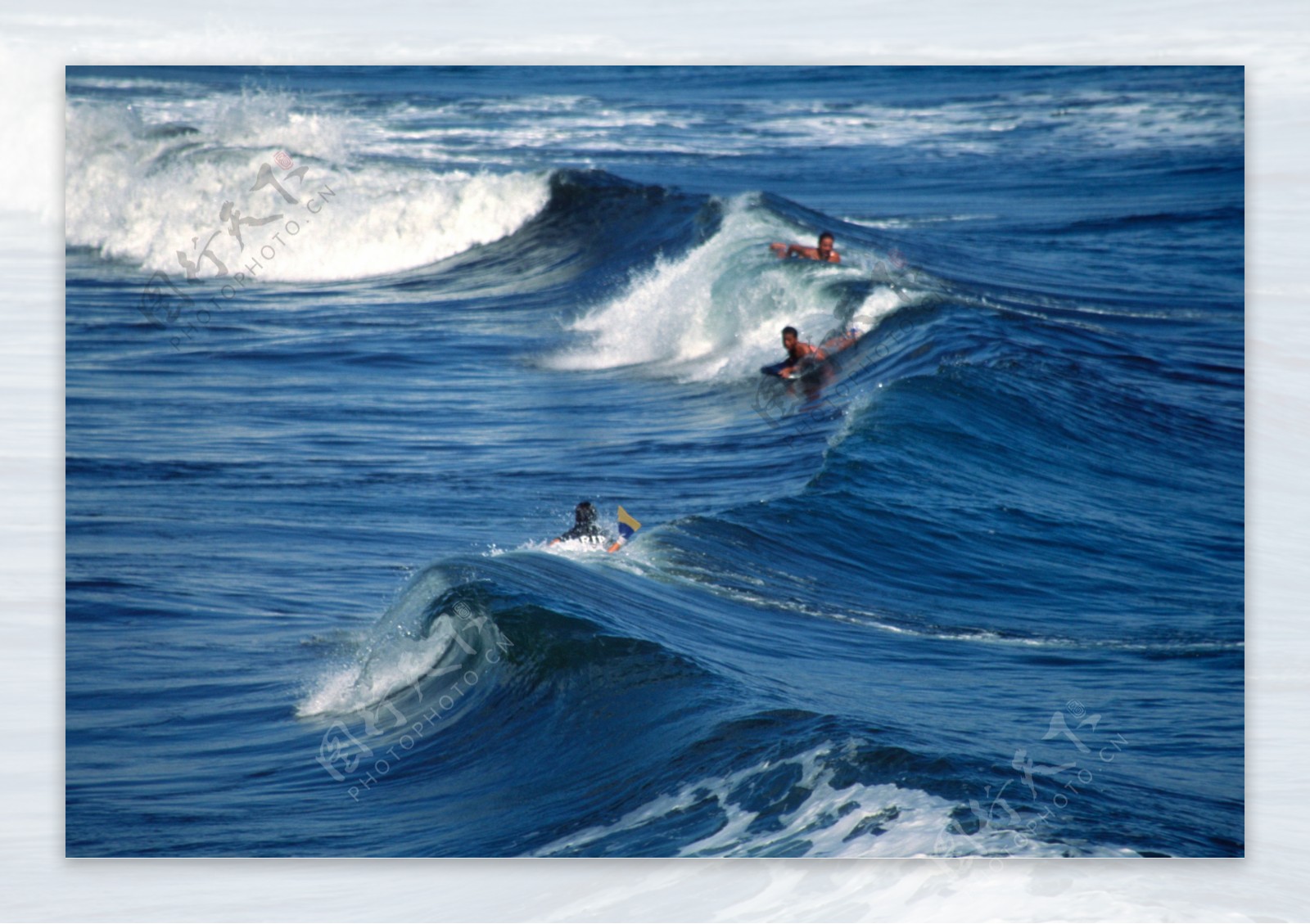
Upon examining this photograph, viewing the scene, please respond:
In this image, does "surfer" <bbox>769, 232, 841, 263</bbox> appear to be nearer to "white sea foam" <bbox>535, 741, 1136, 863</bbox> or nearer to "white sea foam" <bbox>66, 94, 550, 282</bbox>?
"white sea foam" <bbox>66, 94, 550, 282</bbox>

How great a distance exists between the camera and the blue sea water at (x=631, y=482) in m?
3.75

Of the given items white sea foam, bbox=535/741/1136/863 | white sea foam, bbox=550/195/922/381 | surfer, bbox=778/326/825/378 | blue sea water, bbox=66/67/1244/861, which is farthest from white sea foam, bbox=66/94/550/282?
white sea foam, bbox=535/741/1136/863

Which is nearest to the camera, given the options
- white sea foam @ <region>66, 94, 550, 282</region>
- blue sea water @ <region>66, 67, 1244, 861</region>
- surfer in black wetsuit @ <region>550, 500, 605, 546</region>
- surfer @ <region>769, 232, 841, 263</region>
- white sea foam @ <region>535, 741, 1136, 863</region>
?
white sea foam @ <region>535, 741, 1136, 863</region>

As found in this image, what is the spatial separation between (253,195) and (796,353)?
6.13 ft

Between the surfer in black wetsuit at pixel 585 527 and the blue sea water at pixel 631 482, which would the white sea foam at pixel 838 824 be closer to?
the blue sea water at pixel 631 482

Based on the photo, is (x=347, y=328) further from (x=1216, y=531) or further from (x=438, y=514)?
(x=1216, y=531)

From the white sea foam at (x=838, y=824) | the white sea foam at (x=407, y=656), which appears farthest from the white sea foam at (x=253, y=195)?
the white sea foam at (x=838, y=824)

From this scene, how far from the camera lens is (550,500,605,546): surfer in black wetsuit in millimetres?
4238

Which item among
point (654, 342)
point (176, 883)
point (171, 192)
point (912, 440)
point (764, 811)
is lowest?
point (176, 883)

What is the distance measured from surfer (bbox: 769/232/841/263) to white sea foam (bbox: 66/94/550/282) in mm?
813

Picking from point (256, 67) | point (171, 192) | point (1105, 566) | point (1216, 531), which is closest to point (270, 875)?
point (171, 192)

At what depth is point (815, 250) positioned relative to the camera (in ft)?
15.0

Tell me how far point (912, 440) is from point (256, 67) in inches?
96.6

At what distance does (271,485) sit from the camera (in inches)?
163
